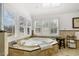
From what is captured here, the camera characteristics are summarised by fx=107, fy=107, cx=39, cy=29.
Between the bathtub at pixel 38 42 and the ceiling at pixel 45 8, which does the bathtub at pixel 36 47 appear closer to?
the bathtub at pixel 38 42

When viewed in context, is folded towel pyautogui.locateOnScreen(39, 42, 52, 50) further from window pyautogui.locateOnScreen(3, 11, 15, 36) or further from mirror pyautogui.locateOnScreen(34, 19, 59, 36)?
window pyautogui.locateOnScreen(3, 11, 15, 36)

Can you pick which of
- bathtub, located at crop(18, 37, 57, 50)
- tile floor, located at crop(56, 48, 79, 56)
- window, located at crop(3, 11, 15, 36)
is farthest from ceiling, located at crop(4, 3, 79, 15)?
tile floor, located at crop(56, 48, 79, 56)

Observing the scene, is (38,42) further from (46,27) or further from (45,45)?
(46,27)

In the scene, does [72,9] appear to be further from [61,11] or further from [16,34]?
[16,34]

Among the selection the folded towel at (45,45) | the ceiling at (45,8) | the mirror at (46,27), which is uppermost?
the ceiling at (45,8)

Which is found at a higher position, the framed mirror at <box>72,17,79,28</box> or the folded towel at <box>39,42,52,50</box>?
the framed mirror at <box>72,17,79,28</box>

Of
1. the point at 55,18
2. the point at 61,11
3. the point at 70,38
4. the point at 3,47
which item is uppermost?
the point at 61,11

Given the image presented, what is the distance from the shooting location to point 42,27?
64.4 inches

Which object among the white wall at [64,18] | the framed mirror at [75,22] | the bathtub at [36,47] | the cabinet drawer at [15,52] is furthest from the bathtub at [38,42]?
the framed mirror at [75,22]

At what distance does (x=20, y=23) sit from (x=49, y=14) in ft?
1.52

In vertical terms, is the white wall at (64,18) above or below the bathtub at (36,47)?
above

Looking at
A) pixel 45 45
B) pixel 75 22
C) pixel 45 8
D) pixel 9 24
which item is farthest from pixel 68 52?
pixel 9 24

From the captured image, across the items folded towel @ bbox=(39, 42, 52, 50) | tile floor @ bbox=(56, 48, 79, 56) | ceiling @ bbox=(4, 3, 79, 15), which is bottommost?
tile floor @ bbox=(56, 48, 79, 56)

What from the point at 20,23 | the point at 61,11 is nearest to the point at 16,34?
the point at 20,23
